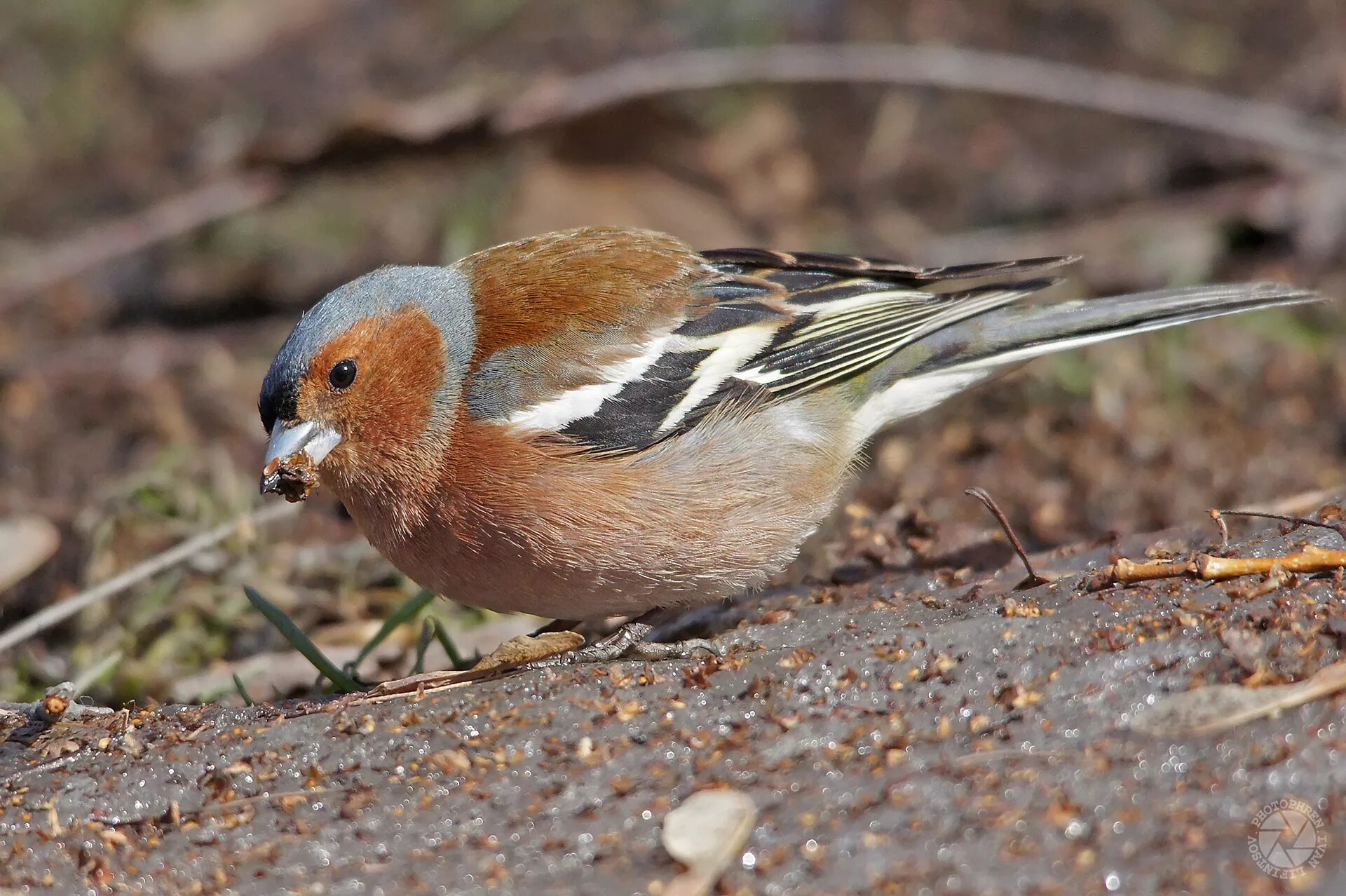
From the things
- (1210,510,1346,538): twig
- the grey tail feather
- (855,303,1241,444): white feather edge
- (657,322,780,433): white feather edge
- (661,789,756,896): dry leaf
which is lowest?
(1210,510,1346,538): twig

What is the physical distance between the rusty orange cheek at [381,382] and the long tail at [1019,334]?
57.8 inches

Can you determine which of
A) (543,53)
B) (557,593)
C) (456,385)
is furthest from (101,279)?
(557,593)

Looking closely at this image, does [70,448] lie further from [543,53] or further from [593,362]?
[543,53]

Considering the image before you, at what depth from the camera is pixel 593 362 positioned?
13.7ft

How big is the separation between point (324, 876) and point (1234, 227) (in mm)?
6334

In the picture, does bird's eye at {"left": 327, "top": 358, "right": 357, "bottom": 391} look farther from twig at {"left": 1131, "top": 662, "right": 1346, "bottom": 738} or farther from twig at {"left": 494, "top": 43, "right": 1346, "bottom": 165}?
twig at {"left": 494, "top": 43, "right": 1346, "bottom": 165}

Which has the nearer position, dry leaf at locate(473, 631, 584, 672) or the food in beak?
dry leaf at locate(473, 631, 584, 672)

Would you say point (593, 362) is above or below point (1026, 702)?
above

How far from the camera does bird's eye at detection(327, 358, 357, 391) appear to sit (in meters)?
4.09

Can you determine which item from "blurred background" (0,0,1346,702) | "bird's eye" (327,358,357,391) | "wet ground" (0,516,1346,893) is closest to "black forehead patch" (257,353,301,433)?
"bird's eye" (327,358,357,391)

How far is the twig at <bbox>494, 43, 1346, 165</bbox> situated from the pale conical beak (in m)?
3.40

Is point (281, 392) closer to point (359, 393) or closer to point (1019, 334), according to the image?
point (359, 393)

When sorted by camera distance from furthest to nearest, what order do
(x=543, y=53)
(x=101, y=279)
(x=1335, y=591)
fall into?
1. (x=543, y=53)
2. (x=101, y=279)
3. (x=1335, y=591)

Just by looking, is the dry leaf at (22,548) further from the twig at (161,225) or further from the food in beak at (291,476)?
the twig at (161,225)
